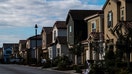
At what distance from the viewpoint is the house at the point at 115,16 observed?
1680 inches

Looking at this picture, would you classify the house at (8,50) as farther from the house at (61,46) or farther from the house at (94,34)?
the house at (94,34)

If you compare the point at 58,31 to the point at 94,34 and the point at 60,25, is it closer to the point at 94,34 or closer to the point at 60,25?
the point at 60,25

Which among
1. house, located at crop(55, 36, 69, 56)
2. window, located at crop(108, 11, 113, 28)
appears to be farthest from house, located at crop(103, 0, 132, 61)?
Answer: house, located at crop(55, 36, 69, 56)

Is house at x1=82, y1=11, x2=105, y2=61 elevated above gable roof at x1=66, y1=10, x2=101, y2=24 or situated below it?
below

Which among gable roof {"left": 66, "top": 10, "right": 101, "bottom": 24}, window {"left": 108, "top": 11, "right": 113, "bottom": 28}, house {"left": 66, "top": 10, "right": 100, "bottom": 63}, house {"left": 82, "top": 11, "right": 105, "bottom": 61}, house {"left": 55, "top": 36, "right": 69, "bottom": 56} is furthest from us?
house {"left": 55, "top": 36, "right": 69, "bottom": 56}

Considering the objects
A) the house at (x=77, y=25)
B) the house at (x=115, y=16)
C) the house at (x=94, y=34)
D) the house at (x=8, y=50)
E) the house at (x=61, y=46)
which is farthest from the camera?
the house at (x=8, y=50)

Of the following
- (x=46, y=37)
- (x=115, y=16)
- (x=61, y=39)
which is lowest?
(x=61, y=39)

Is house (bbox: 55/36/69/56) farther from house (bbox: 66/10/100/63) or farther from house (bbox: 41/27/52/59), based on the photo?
house (bbox: 41/27/52/59)

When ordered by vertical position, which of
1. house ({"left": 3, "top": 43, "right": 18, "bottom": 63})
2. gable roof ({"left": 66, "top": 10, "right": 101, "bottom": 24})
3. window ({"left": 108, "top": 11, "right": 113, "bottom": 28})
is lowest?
house ({"left": 3, "top": 43, "right": 18, "bottom": 63})

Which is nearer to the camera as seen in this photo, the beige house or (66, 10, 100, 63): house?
the beige house

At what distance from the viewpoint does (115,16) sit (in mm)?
46094

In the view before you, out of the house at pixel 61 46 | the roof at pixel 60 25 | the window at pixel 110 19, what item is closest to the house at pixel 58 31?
the roof at pixel 60 25

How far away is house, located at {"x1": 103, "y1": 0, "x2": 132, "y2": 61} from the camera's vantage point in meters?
42.7

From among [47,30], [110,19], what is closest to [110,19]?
[110,19]
